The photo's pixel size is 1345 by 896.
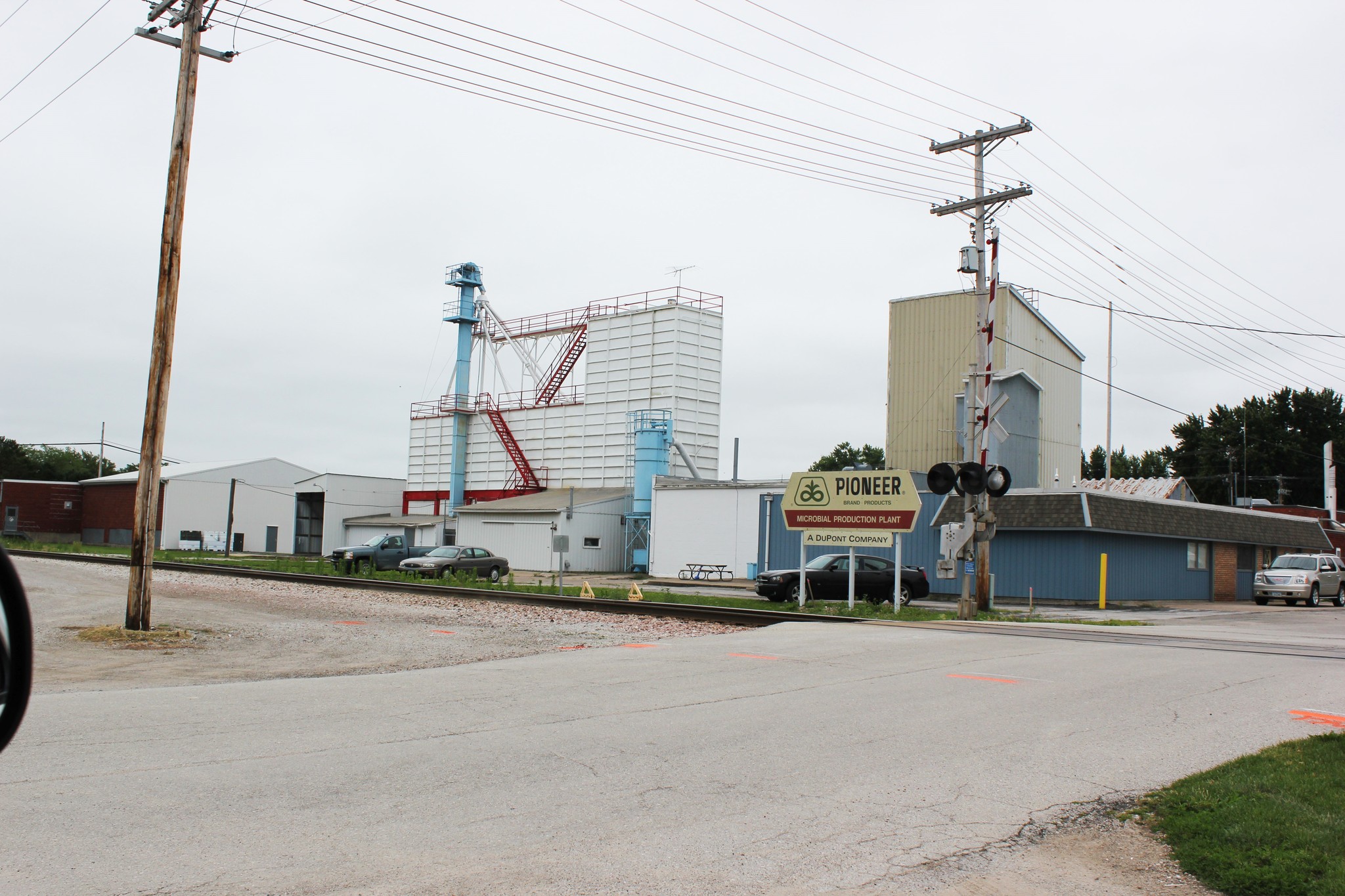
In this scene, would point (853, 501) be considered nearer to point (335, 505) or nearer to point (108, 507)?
point (335, 505)

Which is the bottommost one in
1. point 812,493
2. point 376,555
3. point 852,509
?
point 376,555

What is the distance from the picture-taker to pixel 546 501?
52.1m

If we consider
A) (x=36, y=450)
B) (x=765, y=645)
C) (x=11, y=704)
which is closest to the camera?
(x=11, y=704)

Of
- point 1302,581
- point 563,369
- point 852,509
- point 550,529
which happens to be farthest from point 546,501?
point 1302,581

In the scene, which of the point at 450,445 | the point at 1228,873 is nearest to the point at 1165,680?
the point at 1228,873

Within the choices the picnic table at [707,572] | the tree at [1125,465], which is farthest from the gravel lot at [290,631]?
the tree at [1125,465]

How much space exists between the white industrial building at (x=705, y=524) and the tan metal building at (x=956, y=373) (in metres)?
8.98

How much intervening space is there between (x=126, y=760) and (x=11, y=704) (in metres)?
6.05

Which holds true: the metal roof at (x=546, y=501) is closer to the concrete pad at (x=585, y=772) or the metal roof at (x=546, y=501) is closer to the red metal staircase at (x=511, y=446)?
the red metal staircase at (x=511, y=446)

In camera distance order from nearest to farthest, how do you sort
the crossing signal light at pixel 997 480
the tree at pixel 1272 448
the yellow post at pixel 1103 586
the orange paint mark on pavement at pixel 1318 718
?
the orange paint mark on pavement at pixel 1318 718, the crossing signal light at pixel 997 480, the yellow post at pixel 1103 586, the tree at pixel 1272 448

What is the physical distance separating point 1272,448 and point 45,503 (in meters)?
89.1

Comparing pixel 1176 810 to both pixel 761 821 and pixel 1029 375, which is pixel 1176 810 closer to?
pixel 761 821

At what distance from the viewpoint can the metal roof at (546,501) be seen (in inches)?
1961

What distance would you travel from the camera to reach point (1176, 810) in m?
6.49
